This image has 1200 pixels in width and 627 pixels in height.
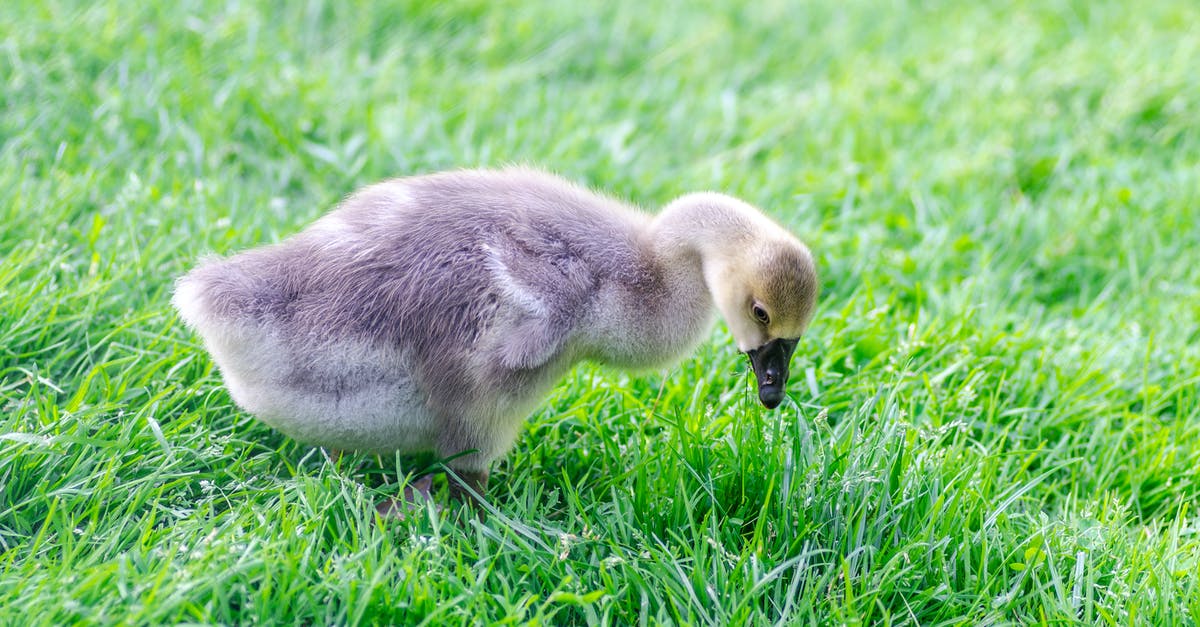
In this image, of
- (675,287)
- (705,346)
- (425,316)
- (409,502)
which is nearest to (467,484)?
(409,502)

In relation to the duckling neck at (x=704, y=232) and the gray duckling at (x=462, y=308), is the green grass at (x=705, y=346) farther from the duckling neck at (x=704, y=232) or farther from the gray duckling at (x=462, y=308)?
the duckling neck at (x=704, y=232)

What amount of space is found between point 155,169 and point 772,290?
9.63ft

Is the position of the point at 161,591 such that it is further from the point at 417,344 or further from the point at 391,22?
the point at 391,22

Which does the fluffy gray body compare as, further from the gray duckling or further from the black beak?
the black beak

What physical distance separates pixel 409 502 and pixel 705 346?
131 centimetres

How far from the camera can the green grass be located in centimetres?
320

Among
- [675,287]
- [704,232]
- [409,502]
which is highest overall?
[704,232]

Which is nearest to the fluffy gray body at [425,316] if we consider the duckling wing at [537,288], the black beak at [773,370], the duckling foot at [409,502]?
the duckling wing at [537,288]

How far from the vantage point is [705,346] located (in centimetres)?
439

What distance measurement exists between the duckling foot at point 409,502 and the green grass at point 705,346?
73 millimetres

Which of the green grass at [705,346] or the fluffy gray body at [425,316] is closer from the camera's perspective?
the green grass at [705,346]

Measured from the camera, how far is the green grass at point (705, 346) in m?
3.20

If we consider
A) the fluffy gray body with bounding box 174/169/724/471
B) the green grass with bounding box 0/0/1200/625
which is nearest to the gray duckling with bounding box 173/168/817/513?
the fluffy gray body with bounding box 174/169/724/471

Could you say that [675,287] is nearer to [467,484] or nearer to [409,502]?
[467,484]
